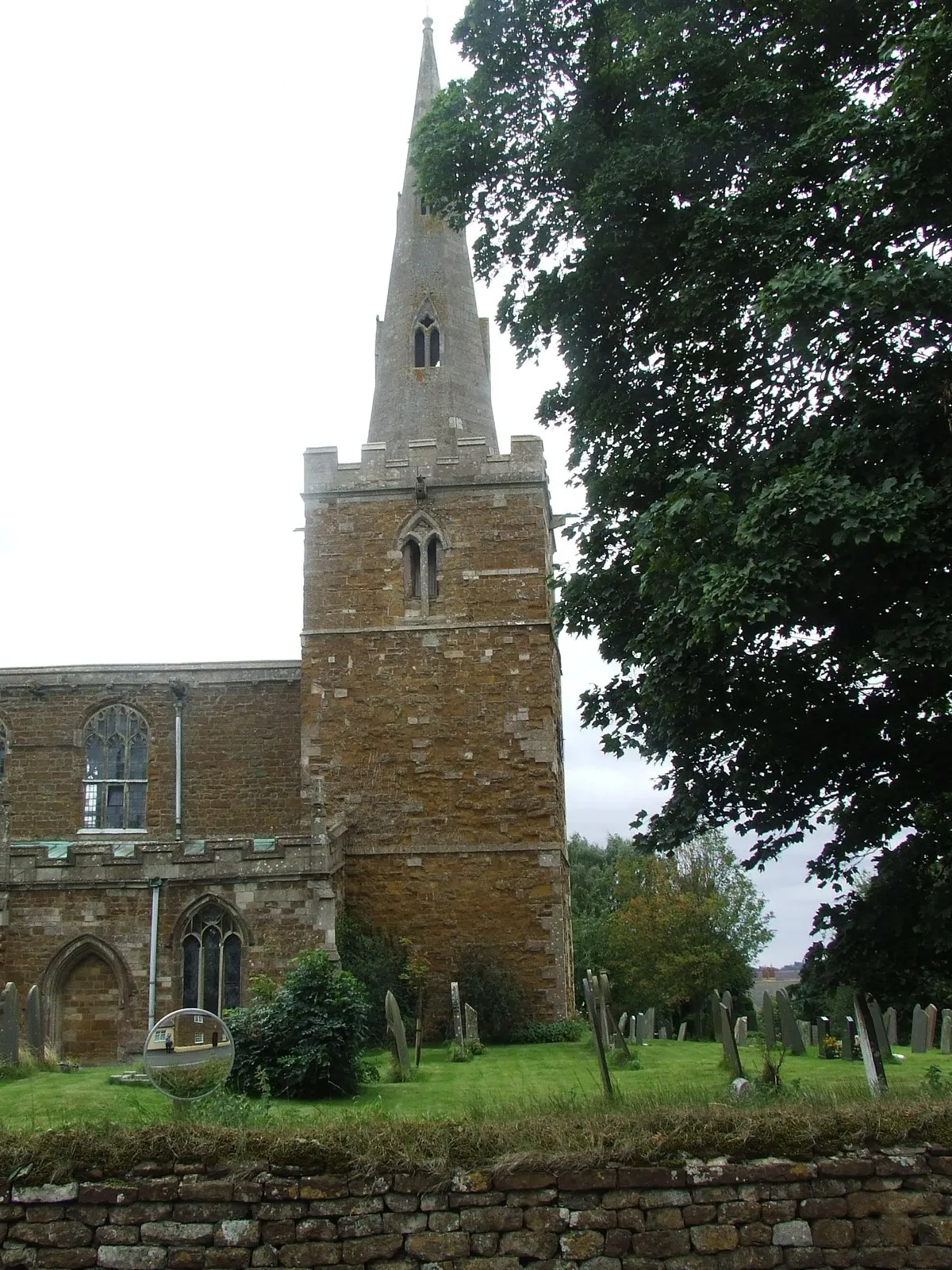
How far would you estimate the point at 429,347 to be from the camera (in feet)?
87.6

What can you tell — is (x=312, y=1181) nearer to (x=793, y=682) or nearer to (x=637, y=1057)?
(x=793, y=682)

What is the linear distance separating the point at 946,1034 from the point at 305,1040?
1123cm

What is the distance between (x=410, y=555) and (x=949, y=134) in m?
15.6

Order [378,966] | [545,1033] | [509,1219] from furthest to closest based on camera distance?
[545,1033] < [378,966] < [509,1219]

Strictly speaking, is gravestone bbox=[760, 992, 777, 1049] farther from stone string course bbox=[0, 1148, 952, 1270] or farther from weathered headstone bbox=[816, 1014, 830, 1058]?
stone string course bbox=[0, 1148, 952, 1270]

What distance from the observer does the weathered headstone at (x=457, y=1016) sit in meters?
18.8

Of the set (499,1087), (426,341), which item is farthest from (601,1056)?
(426,341)

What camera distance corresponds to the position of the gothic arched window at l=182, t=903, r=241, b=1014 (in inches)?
757

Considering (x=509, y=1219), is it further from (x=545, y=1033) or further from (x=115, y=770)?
(x=115, y=770)

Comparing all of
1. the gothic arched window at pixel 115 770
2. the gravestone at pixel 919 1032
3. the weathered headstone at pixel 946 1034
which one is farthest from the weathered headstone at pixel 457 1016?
the gothic arched window at pixel 115 770

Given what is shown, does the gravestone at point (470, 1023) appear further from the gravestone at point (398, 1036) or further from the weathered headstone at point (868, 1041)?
the weathered headstone at point (868, 1041)

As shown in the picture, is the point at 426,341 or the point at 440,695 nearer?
the point at 440,695

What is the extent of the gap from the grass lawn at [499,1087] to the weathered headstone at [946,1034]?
0.76m

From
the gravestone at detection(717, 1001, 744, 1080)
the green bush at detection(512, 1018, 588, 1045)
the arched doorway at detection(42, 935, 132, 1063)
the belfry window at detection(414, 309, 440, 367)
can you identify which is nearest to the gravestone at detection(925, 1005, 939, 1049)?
the gravestone at detection(717, 1001, 744, 1080)
